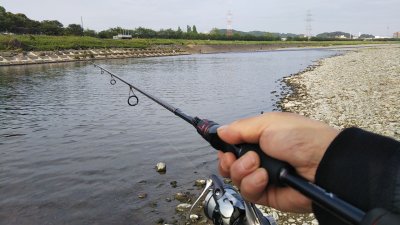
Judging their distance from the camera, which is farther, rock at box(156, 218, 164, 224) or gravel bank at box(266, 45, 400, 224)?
gravel bank at box(266, 45, 400, 224)

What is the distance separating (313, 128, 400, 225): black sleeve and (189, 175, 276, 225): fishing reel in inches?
62.9

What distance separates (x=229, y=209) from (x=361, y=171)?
1.94 m

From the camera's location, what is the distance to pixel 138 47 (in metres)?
91.6

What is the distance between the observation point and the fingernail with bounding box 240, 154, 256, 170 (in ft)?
5.62

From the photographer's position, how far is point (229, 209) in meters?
3.18

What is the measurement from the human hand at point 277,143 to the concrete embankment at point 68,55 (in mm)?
59314

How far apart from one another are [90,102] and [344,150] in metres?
21.3

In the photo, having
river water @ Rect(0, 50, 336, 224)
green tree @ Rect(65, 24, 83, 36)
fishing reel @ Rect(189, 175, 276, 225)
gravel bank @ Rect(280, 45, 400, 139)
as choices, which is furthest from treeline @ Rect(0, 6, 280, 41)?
fishing reel @ Rect(189, 175, 276, 225)

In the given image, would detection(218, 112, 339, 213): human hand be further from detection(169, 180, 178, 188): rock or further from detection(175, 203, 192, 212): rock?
detection(169, 180, 178, 188): rock

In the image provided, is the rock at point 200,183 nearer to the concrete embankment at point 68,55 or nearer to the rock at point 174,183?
the rock at point 174,183

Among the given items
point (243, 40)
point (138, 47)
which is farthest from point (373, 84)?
point (243, 40)

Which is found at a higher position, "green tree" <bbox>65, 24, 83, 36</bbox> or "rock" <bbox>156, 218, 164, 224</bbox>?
"green tree" <bbox>65, 24, 83, 36</bbox>

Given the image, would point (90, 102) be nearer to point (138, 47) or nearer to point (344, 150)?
point (344, 150)

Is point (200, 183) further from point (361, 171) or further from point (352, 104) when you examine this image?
point (352, 104)
